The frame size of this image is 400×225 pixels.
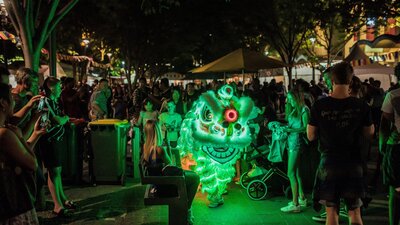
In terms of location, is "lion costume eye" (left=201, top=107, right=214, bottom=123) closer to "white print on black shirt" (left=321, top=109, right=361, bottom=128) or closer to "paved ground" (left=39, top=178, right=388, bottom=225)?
"paved ground" (left=39, top=178, right=388, bottom=225)

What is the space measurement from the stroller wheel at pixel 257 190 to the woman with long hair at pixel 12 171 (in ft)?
15.4

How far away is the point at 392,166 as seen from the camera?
4848mm

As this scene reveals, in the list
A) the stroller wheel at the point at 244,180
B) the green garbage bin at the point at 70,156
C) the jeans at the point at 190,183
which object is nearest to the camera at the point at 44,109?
the jeans at the point at 190,183

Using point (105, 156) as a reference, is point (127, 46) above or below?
above

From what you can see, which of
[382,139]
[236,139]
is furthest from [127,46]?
[382,139]

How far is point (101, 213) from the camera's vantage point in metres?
6.69

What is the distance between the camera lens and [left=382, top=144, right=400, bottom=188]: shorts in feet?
15.8

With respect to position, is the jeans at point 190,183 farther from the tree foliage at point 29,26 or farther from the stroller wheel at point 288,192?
the tree foliage at point 29,26

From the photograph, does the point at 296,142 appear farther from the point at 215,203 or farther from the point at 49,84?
the point at 49,84

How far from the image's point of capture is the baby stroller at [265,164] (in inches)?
276

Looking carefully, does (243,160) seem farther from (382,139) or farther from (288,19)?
(288,19)

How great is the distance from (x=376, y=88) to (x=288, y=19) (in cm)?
1059

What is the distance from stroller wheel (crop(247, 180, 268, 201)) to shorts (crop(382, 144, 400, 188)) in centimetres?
273

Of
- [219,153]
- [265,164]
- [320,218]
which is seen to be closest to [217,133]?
[219,153]
